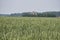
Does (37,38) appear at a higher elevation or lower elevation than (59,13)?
higher

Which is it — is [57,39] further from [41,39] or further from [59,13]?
[59,13]

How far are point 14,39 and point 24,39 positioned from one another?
0.04 m

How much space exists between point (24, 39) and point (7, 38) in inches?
3.1

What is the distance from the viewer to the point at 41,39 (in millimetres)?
518

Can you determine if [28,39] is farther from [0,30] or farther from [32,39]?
[0,30]

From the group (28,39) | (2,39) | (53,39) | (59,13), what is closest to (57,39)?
(53,39)

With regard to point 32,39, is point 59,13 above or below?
below

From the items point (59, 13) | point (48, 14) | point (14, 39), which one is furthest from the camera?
point (59, 13)

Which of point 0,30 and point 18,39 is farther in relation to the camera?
point 0,30

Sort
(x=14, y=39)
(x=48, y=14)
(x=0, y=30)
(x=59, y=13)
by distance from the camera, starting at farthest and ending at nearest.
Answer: (x=59, y=13), (x=48, y=14), (x=0, y=30), (x=14, y=39)

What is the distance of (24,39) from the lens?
49 cm

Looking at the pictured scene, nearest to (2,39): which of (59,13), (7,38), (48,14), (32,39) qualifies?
(7,38)

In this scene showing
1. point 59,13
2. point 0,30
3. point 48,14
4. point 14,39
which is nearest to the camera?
point 14,39

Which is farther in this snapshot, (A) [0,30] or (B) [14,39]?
(A) [0,30]
